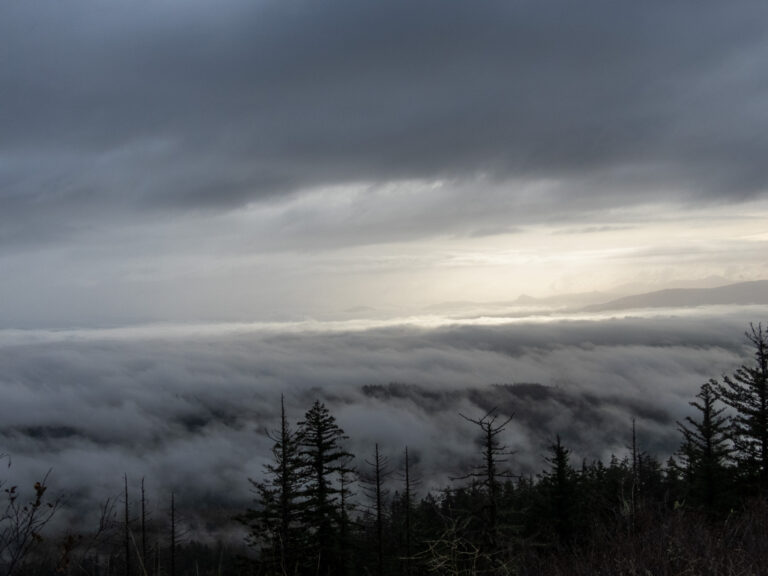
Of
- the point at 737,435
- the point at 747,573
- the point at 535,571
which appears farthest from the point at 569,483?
the point at 747,573

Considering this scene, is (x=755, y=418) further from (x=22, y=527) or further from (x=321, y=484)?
(x=22, y=527)

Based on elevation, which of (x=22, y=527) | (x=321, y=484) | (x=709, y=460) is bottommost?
(x=321, y=484)

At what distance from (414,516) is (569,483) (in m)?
23.0

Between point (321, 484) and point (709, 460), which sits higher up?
point (709, 460)

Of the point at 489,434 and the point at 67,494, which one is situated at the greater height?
the point at 67,494

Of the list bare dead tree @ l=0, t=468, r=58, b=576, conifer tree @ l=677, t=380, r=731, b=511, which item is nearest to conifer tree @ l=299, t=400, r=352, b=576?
conifer tree @ l=677, t=380, r=731, b=511

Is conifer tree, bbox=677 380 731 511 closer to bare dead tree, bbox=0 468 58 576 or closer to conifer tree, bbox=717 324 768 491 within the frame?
conifer tree, bbox=717 324 768 491

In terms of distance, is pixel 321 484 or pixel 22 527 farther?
pixel 321 484

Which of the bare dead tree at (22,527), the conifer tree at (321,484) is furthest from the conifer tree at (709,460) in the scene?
the bare dead tree at (22,527)

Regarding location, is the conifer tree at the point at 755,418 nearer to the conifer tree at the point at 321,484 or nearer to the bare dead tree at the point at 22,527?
the conifer tree at the point at 321,484

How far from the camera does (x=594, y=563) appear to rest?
7.41 metres

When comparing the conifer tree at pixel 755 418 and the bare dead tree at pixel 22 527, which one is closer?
the bare dead tree at pixel 22 527

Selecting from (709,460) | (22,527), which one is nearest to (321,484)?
(709,460)

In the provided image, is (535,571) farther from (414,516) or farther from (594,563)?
(414,516)
